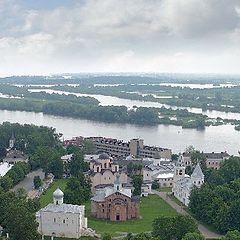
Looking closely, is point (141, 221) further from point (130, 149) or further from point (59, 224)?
point (130, 149)

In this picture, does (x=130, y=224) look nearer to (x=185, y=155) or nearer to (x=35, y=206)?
(x=35, y=206)

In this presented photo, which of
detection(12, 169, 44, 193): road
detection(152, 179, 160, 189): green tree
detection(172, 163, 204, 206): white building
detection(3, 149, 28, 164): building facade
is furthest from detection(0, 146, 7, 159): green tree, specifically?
detection(172, 163, 204, 206): white building

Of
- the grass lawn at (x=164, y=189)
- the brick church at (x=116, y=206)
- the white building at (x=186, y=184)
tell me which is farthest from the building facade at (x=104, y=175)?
the brick church at (x=116, y=206)

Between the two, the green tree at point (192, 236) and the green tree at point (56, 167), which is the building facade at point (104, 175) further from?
the green tree at point (192, 236)

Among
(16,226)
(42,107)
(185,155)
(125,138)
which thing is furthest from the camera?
(42,107)

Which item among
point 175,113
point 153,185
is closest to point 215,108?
point 175,113

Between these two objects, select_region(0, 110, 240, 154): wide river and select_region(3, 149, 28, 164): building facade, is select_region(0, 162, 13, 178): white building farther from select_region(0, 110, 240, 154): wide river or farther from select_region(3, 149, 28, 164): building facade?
select_region(0, 110, 240, 154): wide river
